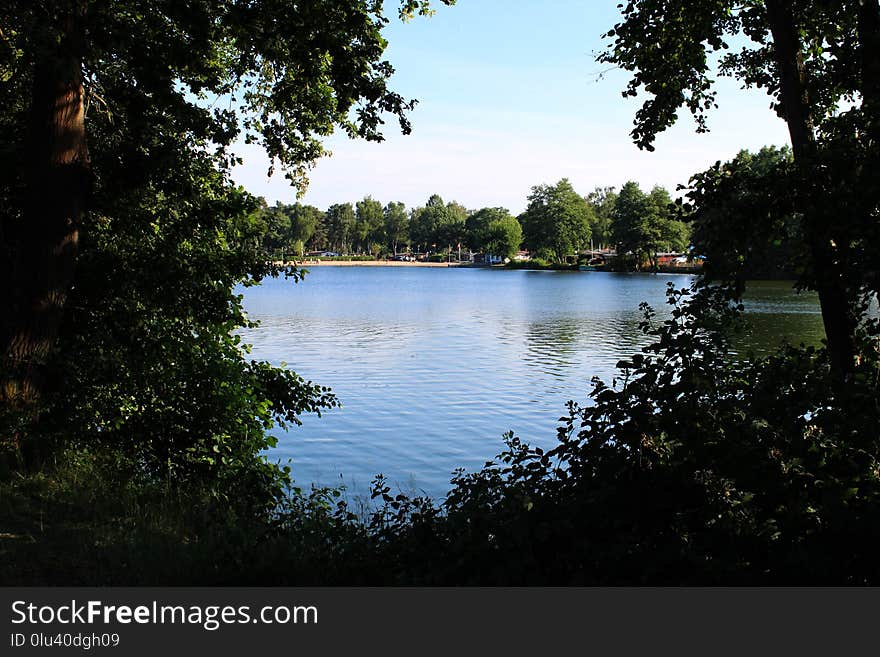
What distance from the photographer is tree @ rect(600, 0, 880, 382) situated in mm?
5027

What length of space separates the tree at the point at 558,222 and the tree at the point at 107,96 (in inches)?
5925

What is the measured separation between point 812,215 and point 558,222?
155372 mm

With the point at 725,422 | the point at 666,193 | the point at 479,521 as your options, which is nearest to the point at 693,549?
the point at 725,422

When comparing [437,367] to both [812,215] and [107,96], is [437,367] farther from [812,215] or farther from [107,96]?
[812,215]

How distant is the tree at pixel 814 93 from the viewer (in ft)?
16.5

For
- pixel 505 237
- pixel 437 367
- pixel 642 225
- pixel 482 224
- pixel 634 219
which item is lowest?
pixel 437 367

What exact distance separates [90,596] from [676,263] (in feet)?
370

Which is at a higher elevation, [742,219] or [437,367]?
[742,219]

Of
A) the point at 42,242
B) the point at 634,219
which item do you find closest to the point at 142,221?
the point at 42,242

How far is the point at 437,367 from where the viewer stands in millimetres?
25078

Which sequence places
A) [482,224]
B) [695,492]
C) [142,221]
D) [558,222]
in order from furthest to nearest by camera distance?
[482,224] → [558,222] → [142,221] → [695,492]

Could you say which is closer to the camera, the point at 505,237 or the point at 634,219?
the point at 634,219

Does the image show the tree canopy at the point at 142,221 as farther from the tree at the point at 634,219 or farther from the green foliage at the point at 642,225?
the green foliage at the point at 642,225

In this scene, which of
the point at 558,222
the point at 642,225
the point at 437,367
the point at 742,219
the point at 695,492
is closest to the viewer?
the point at 695,492
